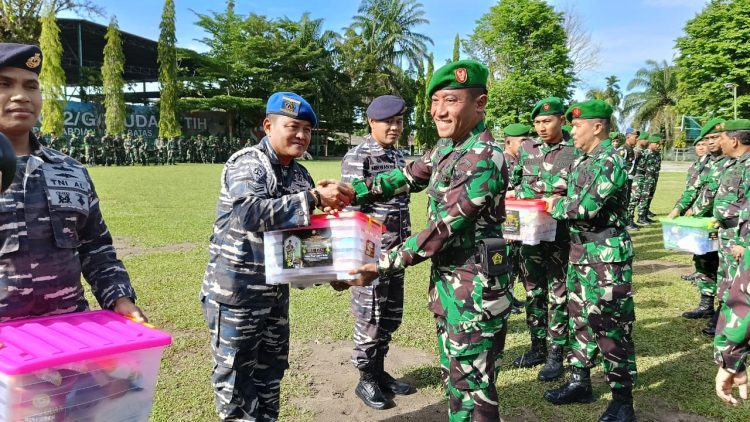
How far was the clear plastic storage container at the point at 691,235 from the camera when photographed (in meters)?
5.04

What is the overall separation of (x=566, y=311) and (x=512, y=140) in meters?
2.50

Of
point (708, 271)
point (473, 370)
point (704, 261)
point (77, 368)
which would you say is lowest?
point (708, 271)

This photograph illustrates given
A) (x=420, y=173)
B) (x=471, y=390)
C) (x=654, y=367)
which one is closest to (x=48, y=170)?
(x=420, y=173)

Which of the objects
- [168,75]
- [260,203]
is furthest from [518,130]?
[168,75]

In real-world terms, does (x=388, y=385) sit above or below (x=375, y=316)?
below

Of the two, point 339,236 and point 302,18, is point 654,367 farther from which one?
point 302,18

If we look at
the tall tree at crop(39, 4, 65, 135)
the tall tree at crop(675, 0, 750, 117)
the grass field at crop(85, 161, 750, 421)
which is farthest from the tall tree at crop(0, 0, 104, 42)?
the tall tree at crop(675, 0, 750, 117)

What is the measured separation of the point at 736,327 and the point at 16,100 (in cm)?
303

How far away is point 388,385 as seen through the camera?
3.96 m

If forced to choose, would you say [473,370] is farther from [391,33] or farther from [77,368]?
[391,33]

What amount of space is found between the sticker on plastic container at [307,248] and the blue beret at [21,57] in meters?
1.26

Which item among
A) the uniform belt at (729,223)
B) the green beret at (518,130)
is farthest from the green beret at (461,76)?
the uniform belt at (729,223)

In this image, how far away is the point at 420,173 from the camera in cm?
317

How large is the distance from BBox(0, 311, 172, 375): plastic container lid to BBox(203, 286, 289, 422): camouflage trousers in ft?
2.75
